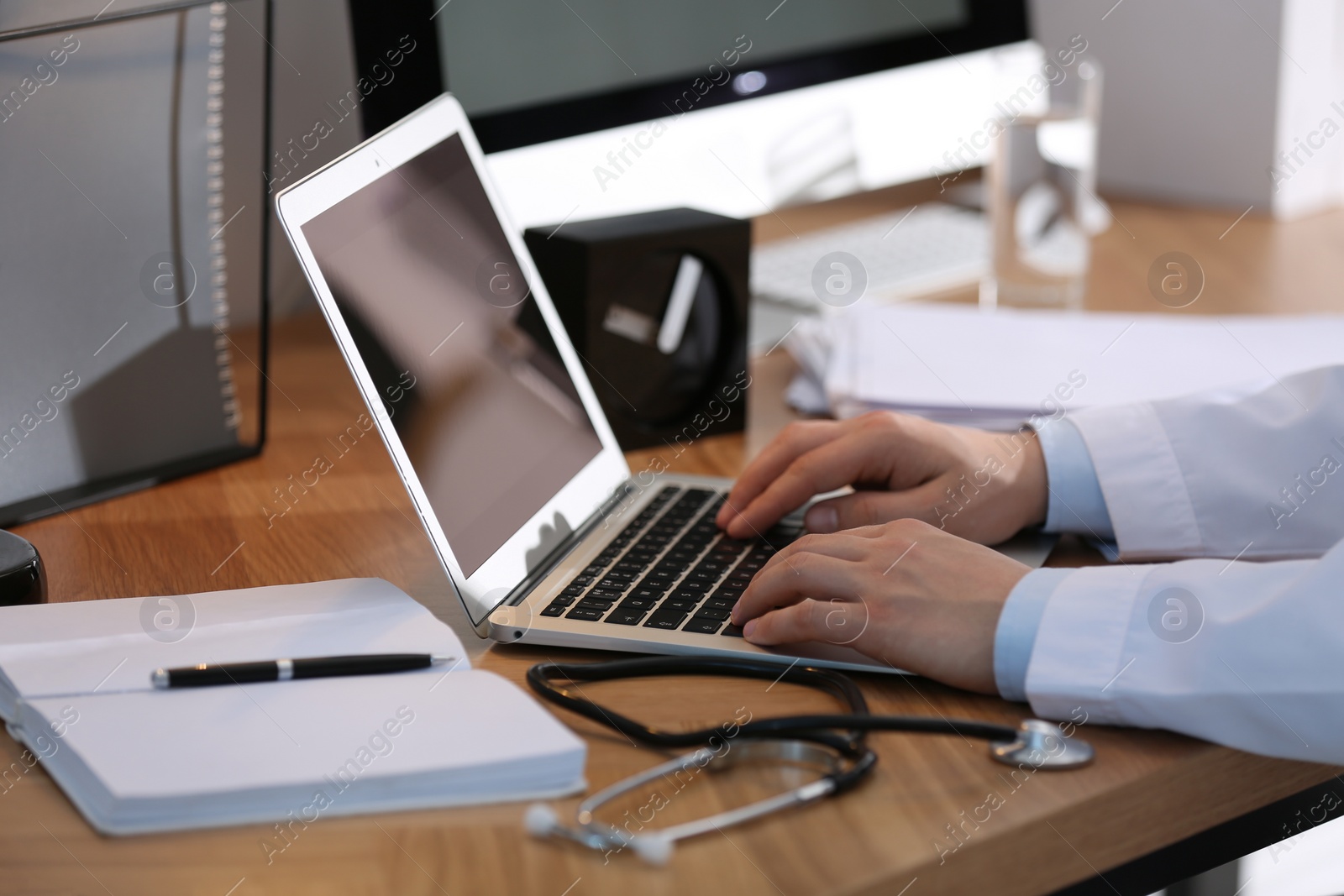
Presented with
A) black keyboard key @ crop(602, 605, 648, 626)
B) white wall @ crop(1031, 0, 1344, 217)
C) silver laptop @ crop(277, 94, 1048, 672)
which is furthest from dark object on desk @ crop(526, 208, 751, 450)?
white wall @ crop(1031, 0, 1344, 217)

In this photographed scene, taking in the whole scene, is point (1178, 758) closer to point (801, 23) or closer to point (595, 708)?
point (595, 708)

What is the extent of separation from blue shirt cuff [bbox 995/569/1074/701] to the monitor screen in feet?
1.83

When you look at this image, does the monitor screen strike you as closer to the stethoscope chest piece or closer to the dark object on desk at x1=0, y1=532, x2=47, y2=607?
the dark object on desk at x1=0, y1=532, x2=47, y2=607

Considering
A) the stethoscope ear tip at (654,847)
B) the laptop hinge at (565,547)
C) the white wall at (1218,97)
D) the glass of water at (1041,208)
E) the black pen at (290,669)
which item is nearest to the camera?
the stethoscope ear tip at (654,847)

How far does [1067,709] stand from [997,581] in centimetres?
7

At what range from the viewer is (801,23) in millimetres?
1105

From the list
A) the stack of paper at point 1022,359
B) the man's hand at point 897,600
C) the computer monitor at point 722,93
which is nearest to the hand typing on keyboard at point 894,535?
the man's hand at point 897,600

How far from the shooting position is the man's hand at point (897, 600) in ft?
1.85

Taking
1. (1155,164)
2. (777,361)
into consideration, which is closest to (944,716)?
(777,361)

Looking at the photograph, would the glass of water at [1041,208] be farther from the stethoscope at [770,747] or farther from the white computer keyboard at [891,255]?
the stethoscope at [770,747]

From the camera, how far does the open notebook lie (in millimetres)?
465

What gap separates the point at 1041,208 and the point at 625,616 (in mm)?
757

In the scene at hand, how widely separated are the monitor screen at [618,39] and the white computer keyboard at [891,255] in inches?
7.8

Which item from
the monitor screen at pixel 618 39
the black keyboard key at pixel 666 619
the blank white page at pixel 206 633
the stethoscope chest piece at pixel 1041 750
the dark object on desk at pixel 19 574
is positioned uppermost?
the monitor screen at pixel 618 39
